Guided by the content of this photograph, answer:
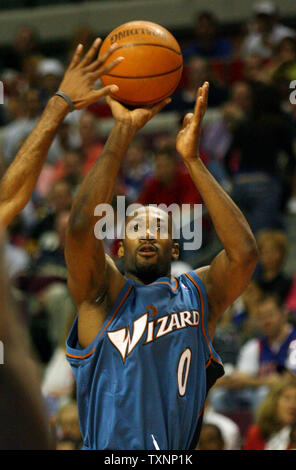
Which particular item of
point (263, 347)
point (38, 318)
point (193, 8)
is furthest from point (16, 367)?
point (193, 8)

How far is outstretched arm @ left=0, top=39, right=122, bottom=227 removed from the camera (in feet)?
11.7

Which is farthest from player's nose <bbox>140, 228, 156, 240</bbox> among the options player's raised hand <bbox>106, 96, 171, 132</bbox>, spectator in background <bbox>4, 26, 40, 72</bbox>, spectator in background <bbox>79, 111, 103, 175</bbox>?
spectator in background <bbox>4, 26, 40, 72</bbox>

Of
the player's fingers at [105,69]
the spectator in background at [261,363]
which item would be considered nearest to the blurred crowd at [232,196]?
the spectator in background at [261,363]

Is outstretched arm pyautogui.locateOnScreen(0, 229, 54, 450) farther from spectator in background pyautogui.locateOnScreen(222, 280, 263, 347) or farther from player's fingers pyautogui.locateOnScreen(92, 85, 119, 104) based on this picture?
spectator in background pyautogui.locateOnScreen(222, 280, 263, 347)

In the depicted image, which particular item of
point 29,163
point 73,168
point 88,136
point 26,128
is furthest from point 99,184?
point 26,128

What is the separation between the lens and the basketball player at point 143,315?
3430 mm

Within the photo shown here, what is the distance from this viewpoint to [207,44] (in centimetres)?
1076

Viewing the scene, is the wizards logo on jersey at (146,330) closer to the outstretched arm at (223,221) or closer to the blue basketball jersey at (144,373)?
the blue basketball jersey at (144,373)

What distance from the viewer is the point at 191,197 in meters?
7.53

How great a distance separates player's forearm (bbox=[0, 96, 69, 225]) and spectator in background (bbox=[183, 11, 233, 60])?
24.1 ft

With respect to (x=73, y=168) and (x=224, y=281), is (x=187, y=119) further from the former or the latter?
(x=73, y=168)

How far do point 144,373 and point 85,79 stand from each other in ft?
4.18

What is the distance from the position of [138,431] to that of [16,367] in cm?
216

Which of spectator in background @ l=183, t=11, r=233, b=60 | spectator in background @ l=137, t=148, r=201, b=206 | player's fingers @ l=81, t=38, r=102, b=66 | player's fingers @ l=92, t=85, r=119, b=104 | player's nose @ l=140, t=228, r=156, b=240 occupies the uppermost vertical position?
player's fingers @ l=81, t=38, r=102, b=66
